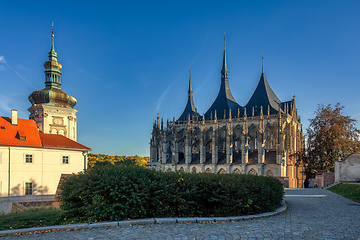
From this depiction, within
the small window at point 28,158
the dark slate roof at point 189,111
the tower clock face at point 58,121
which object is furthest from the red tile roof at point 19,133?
the dark slate roof at point 189,111

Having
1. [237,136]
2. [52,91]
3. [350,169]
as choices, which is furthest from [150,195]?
[237,136]

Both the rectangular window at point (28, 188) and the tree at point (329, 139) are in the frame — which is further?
the tree at point (329, 139)

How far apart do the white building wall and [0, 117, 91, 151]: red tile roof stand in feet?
1.65

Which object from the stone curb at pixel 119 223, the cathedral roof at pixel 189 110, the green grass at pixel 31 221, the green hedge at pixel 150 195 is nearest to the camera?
the stone curb at pixel 119 223

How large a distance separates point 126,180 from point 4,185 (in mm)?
22284

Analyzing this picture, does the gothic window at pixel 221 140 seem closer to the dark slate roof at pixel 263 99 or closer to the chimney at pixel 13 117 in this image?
the dark slate roof at pixel 263 99

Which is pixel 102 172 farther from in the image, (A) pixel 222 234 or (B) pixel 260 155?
(B) pixel 260 155

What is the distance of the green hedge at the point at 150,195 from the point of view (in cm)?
842

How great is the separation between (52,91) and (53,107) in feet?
10.9

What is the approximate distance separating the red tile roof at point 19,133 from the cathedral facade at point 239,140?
22.7 meters

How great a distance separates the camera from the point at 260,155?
48188mm

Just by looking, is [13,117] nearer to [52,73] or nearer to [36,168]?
[36,168]

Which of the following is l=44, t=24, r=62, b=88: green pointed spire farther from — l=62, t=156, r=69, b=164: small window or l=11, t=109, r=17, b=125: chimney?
l=62, t=156, r=69, b=164: small window

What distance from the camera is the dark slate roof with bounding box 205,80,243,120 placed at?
63.9 meters
